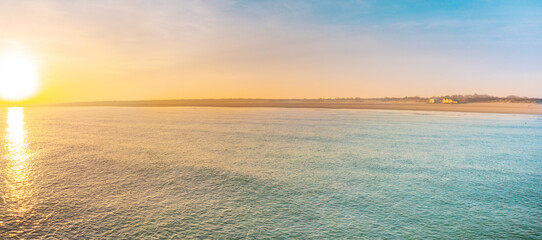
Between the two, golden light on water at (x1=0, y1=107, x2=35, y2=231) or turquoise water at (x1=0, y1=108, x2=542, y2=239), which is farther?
golden light on water at (x1=0, y1=107, x2=35, y2=231)

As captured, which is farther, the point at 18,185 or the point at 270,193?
the point at 18,185

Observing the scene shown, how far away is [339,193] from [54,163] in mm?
7762

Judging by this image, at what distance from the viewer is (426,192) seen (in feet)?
19.5

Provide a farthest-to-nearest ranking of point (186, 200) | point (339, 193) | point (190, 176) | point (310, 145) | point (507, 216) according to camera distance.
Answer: point (310, 145) → point (190, 176) → point (339, 193) → point (186, 200) → point (507, 216)

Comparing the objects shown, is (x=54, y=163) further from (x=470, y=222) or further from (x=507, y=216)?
(x=507, y=216)

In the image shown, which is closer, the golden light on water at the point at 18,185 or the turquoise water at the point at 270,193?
the turquoise water at the point at 270,193

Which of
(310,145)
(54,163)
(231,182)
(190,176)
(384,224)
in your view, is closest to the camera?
(384,224)

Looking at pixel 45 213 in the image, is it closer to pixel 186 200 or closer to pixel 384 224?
pixel 186 200

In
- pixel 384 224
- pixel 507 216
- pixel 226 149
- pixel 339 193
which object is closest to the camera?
pixel 384 224

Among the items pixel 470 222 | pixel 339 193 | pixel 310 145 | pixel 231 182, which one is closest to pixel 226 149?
pixel 310 145

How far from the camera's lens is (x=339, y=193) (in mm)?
5824

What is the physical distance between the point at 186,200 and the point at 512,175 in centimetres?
756

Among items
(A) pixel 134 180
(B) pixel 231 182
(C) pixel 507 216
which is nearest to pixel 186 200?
(B) pixel 231 182

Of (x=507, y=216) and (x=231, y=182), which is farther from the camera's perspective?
(x=231, y=182)
